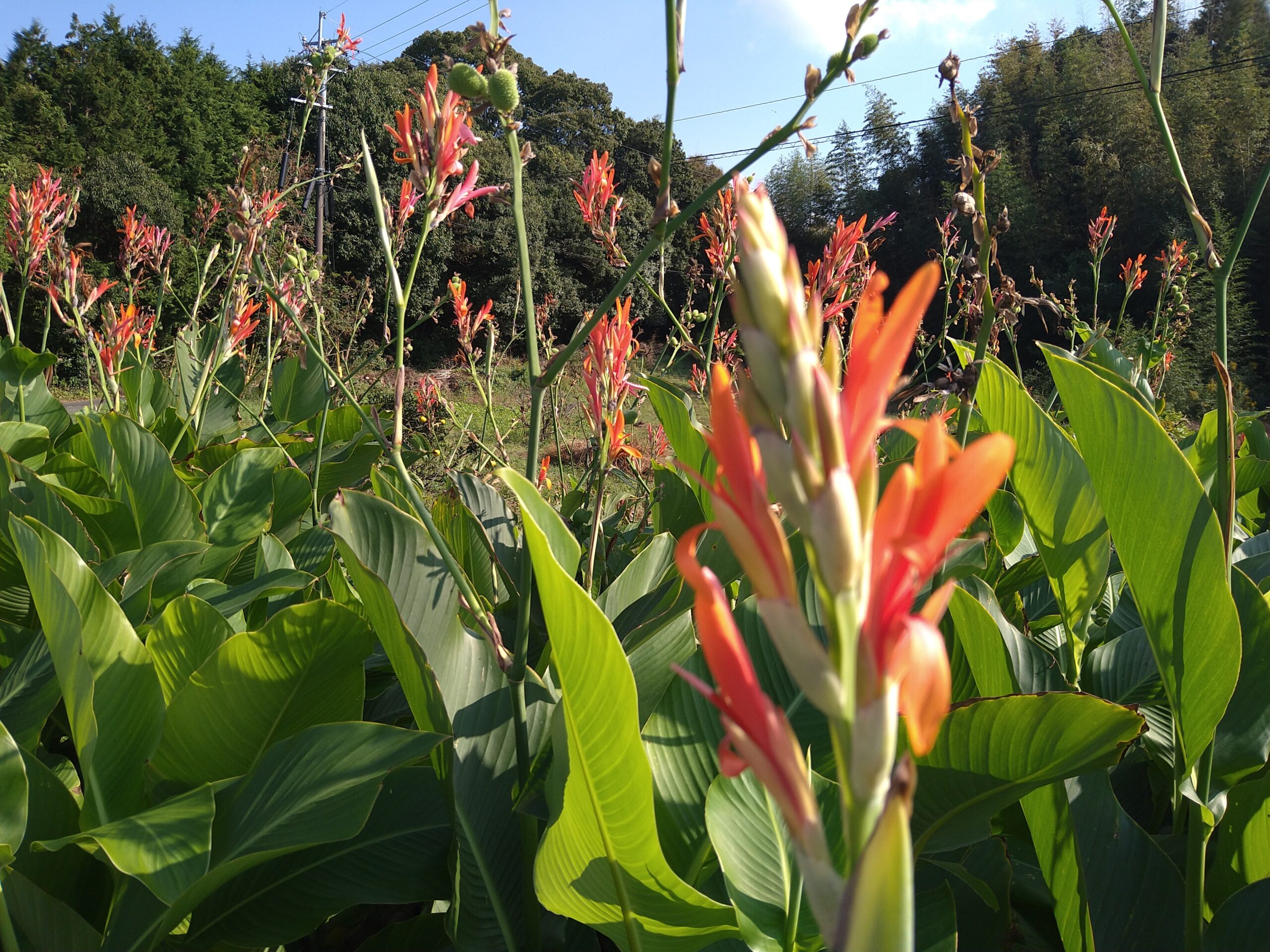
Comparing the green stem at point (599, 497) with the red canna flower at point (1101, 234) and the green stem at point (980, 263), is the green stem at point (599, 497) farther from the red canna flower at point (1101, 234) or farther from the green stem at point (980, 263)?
the red canna flower at point (1101, 234)

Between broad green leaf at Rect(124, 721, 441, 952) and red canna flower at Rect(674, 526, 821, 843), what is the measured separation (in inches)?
20.4

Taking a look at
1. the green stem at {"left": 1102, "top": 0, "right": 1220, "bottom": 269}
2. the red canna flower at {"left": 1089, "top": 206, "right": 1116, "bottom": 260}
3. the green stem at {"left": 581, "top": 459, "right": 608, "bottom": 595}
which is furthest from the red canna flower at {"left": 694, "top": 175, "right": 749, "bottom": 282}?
the red canna flower at {"left": 1089, "top": 206, "right": 1116, "bottom": 260}

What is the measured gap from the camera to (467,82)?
0.86 m

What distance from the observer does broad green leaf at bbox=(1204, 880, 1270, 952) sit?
0.72 metres

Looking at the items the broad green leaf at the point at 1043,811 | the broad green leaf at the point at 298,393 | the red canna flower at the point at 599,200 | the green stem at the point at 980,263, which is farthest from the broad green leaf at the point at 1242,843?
the broad green leaf at the point at 298,393

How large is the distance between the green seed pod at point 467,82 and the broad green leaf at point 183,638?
64 cm

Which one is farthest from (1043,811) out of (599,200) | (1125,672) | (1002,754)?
(599,200)

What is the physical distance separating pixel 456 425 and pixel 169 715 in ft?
6.91

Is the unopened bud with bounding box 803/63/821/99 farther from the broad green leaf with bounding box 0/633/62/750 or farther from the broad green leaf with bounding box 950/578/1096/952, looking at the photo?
the broad green leaf with bounding box 0/633/62/750

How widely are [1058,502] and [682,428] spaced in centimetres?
67

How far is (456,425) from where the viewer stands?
2.91 metres

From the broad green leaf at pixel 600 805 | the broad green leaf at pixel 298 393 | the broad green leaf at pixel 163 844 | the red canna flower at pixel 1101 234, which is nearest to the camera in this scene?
the broad green leaf at pixel 600 805

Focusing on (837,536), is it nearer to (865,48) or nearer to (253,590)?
(865,48)

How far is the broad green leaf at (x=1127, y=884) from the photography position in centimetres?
81
